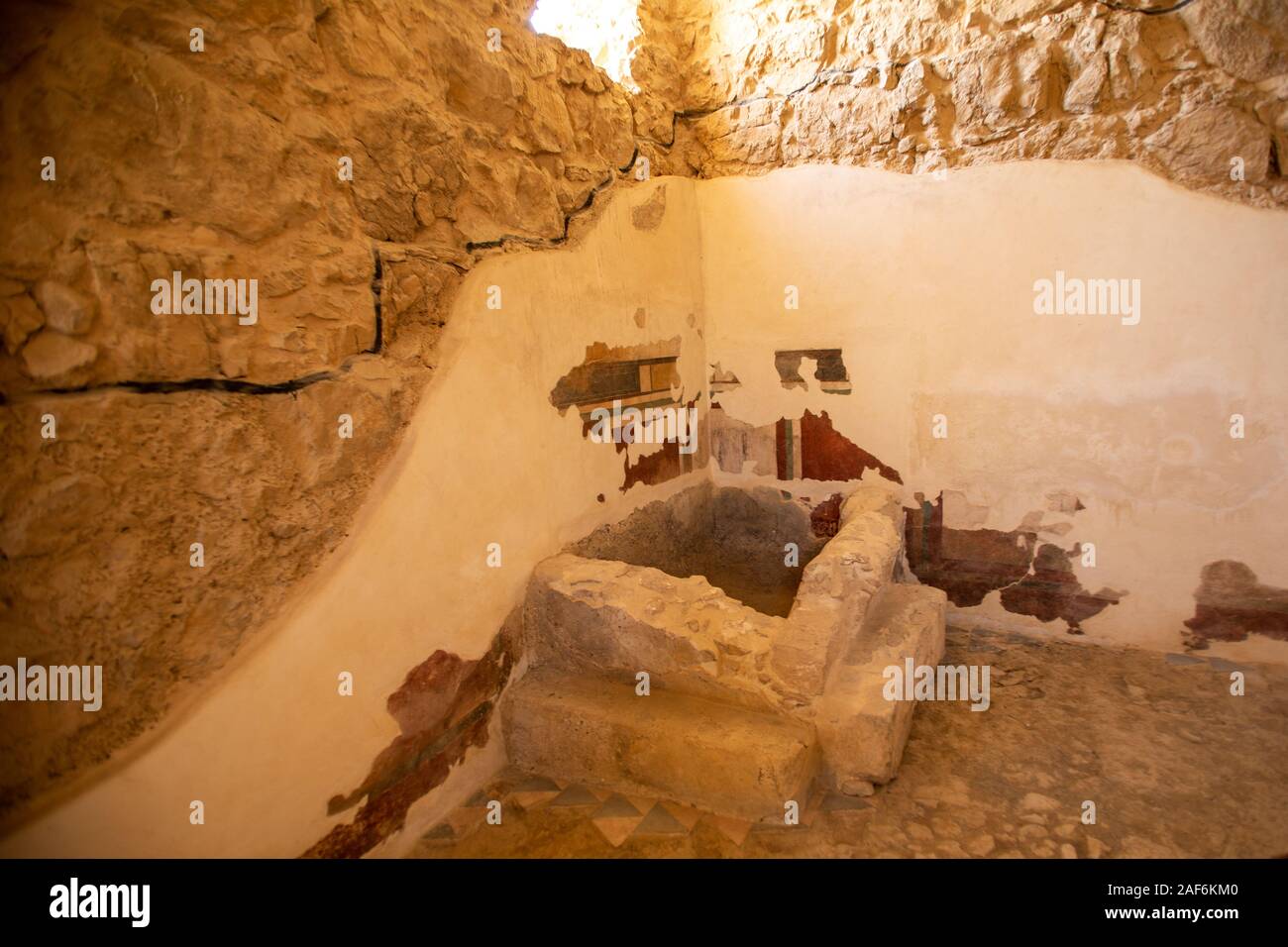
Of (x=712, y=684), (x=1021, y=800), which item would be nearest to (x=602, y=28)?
(x=712, y=684)

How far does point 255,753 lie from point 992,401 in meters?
2.64

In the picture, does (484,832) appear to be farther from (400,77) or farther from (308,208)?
(400,77)

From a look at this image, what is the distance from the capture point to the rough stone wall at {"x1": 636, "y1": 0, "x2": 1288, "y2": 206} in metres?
2.20

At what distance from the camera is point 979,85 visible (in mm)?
2504

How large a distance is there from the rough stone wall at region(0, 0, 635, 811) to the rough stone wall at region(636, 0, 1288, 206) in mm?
1521

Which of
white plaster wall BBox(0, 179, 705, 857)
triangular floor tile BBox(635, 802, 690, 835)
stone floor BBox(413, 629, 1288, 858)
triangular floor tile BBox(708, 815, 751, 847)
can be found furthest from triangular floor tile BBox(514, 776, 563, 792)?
triangular floor tile BBox(708, 815, 751, 847)

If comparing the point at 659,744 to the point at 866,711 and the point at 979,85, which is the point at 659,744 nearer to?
the point at 866,711

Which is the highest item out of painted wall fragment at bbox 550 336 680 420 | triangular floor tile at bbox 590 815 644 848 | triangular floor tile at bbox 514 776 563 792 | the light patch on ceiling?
the light patch on ceiling

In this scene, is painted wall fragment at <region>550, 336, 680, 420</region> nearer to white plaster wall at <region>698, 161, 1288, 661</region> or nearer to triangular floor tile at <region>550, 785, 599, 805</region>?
white plaster wall at <region>698, 161, 1288, 661</region>

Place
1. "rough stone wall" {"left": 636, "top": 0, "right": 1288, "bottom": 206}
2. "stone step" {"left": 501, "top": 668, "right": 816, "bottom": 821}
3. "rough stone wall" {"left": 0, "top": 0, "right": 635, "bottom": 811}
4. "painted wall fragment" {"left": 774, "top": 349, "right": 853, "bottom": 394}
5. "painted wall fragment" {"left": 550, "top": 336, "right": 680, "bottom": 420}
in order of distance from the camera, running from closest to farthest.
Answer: "rough stone wall" {"left": 0, "top": 0, "right": 635, "bottom": 811} → "stone step" {"left": 501, "top": 668, "right": 816, "bottom": 821} → "rough stone wall" {"left": 636, "top": 0, "right": 1288, "bottom": 206} → "painted wall fragment" {"left": 550, "top": 336, "right": 680, "bottom": 420} → "painted wall fragment" {"left": 774, "top": 349, "right": 853, "bottom": 394}

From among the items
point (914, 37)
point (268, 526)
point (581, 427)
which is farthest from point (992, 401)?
point (268, 526)

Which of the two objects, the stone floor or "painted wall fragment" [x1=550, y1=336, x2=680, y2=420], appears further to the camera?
"painted wall fragment" [x1=550, y1=336, x2=680, y2=420]

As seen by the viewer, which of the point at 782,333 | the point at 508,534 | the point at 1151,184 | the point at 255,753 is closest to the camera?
the point at 255,753

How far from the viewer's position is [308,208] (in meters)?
1.49
